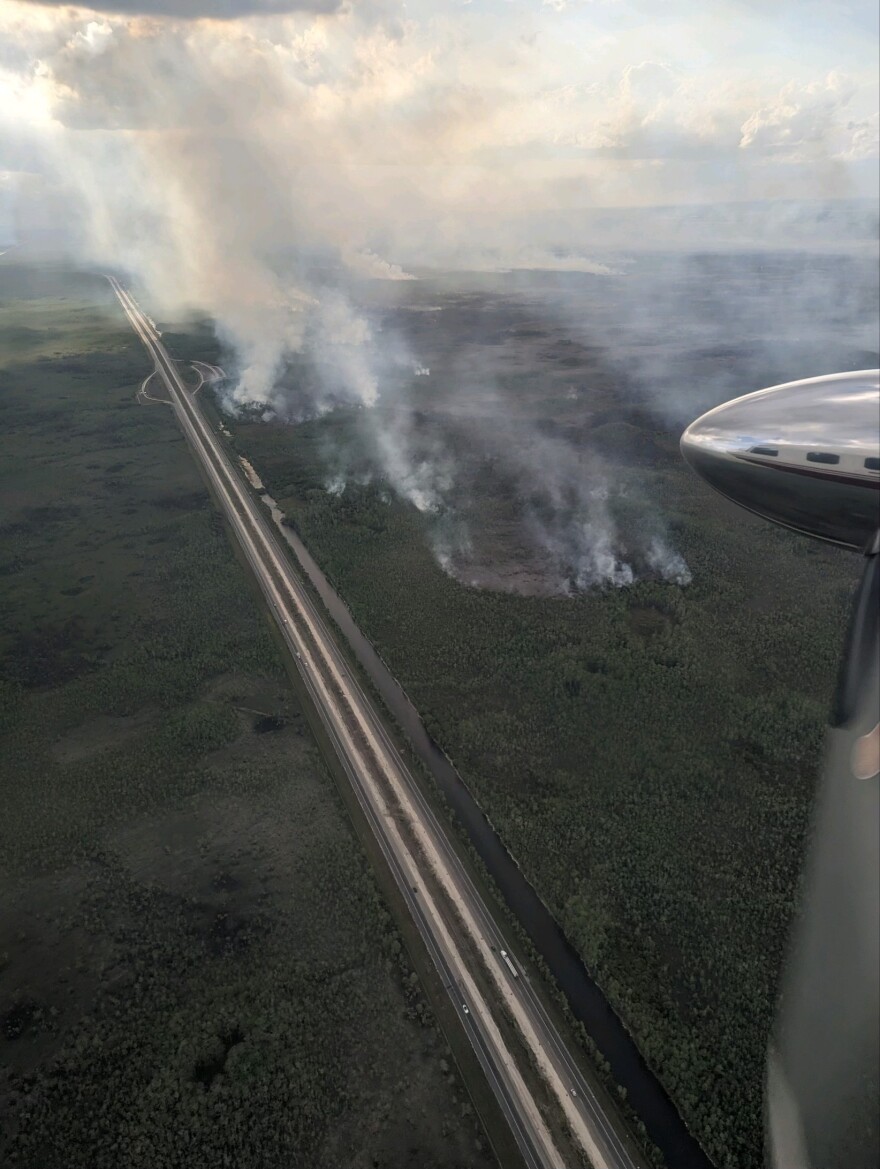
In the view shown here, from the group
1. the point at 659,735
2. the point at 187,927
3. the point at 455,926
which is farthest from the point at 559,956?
the point at 187,927

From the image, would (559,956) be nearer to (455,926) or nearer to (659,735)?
(455,926)

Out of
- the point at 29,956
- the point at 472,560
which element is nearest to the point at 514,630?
the point at 472,560

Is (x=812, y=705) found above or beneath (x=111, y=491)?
beneath

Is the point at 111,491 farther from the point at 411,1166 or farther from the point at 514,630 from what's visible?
the point at 411,1166

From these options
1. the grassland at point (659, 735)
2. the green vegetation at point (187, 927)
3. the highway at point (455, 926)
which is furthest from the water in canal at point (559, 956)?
the green vegetation at point (187, 927)

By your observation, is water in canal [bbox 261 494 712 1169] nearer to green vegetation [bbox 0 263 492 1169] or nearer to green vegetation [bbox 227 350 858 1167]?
green vegetation [bbox 227 350 858 1167]
